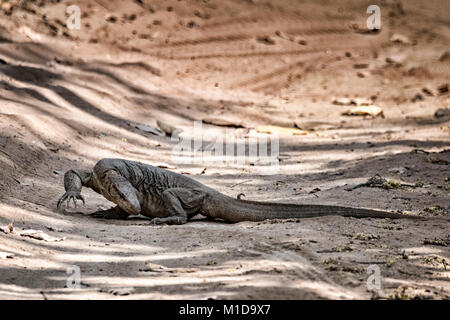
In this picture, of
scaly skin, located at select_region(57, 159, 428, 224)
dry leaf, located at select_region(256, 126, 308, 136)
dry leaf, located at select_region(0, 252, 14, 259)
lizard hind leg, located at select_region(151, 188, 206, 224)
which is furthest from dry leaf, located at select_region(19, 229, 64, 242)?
dry leaf, located at select_region(256, 126, 308, 136)

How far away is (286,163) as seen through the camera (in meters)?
11.5

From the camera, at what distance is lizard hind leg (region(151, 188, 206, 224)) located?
24.0 feet

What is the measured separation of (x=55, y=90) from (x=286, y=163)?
496cm


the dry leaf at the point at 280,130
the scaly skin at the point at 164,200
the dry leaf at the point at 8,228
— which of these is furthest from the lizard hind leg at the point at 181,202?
the dry leaf at the point at 280,130

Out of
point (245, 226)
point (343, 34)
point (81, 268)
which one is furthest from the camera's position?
point (343, 34)

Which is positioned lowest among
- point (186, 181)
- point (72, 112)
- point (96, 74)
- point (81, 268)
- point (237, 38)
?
point (81, 268)

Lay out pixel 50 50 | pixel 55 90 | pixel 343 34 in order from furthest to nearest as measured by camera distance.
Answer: pixel 343 34 → pixel 50 50 → pixel 55 90

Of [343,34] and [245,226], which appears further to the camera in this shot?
[343,34]

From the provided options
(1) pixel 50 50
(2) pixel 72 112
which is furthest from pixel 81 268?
(1) pixel 50 50

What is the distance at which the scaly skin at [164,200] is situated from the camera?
704cm

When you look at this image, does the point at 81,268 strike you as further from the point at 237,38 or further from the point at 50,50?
the point at 237,38

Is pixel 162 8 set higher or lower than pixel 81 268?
higher

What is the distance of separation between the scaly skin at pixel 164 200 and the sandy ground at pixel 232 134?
19 cm

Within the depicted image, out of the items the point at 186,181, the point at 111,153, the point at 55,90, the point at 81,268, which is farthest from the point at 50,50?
the point at 81,268
